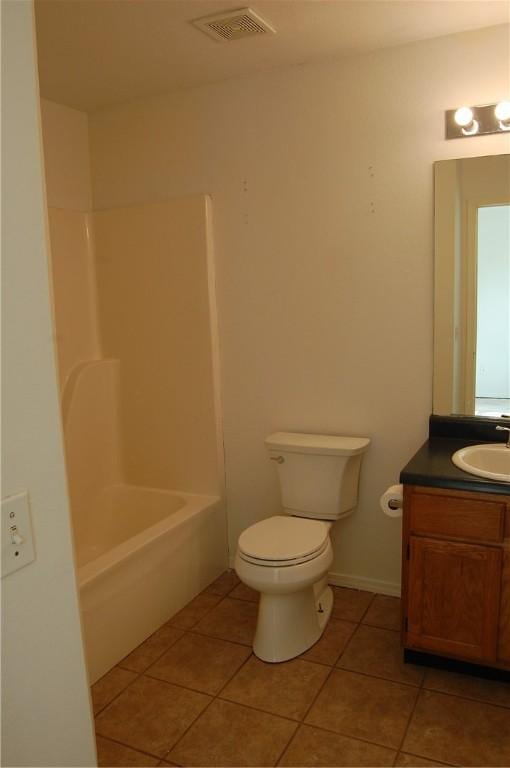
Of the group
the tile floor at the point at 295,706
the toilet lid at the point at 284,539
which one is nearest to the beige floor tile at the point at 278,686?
the tile floor at the point at 295,706

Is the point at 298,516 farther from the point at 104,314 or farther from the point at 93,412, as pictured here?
the point at 104,314

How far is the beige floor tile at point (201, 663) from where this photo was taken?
7.50 feet

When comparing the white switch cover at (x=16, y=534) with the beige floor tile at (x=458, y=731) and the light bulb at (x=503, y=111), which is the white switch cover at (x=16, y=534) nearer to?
the beige floor tile at (x=458, y=731)

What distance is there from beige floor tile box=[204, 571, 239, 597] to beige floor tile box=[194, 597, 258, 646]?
9 cm

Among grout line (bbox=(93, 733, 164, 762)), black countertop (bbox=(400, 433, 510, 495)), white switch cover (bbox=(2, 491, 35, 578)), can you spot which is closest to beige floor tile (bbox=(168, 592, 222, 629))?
grout line (bbox=(93, 733, 164, 762))

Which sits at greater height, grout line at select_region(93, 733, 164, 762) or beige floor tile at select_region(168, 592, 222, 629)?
beige floor tile at select_region(168, 592, 222, 629)

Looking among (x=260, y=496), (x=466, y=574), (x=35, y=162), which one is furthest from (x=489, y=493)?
(x=35, y=162)

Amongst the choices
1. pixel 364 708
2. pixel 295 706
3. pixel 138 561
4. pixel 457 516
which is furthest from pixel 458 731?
pixel 138 561

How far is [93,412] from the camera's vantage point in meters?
3.20

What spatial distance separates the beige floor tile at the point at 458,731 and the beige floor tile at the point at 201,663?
728 mm

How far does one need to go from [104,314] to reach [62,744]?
8.31ft

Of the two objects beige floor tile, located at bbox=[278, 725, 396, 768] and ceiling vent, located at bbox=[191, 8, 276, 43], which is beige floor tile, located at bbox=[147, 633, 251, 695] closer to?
beige floor tile, located at bbox=[278, 725, 396, 768]

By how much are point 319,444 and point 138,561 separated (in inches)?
37.4

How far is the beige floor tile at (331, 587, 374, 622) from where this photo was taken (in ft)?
8.88
